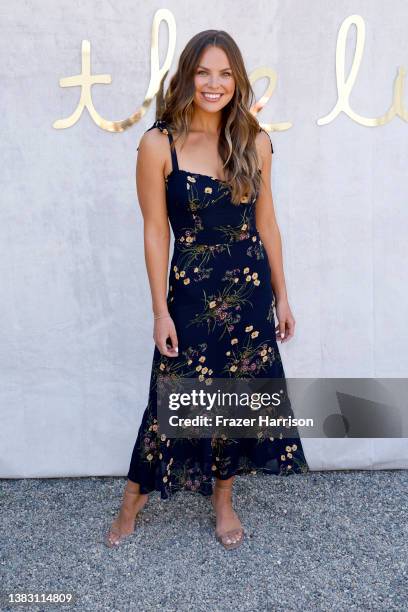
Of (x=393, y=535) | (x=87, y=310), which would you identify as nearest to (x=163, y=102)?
(x=87, y=310)

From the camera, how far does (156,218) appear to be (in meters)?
2.16

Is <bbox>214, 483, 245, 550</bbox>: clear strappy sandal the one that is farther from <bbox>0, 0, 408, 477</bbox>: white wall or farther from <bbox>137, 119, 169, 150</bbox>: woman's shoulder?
<bbox>137, 119, 169, 150</bbox>: woman's shoulder

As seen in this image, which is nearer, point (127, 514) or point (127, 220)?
point (127, 514)

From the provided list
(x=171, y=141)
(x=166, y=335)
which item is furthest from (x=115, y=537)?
(x=171, y=141)

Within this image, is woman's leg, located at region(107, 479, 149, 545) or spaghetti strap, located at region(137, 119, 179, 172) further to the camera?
woman's leg, located at region(107, 479, 149, 545)

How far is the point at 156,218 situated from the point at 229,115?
45 centimetres

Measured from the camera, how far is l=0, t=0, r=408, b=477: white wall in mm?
2689

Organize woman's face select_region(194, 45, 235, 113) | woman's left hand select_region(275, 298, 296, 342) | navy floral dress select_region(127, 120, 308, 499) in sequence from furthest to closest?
woman's left hand select_region(275, 298, 296, 342)
navy floral dress select_region(127, 120, 308, 499)
woman's face select_region(194, 45, 235, 113)

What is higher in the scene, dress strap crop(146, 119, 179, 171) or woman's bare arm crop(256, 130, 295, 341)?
dress strap crop(146, 119, 179, 171)

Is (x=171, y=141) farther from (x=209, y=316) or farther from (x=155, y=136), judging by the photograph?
(x=209, y=316)

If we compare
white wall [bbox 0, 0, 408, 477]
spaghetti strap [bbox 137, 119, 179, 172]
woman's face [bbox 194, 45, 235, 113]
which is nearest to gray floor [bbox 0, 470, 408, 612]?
white wall [bbox 0, 0, 408, 477]

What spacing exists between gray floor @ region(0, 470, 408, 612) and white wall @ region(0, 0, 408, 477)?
0.72 ft

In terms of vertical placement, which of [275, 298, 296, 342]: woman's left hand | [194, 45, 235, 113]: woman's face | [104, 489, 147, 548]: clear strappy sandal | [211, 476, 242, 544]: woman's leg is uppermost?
[194, 45, 235, 113]: woman's face

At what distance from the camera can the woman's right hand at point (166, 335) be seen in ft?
7.22
